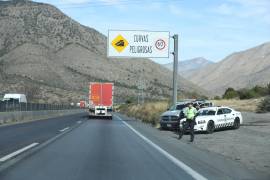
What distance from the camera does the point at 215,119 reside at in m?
31.5

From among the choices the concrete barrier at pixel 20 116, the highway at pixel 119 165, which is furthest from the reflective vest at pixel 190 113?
the concrete barrier at pixel 20 116

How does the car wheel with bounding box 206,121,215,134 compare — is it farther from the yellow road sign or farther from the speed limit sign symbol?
the yellow road sign

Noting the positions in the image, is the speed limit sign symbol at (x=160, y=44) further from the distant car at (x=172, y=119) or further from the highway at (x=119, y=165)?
the highway at (x=119, y=165)

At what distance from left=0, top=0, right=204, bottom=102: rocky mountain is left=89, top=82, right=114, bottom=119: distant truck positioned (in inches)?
1665

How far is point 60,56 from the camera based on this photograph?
371 feet

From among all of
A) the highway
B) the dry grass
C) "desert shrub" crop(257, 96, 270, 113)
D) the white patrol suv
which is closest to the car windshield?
the white patrol suv

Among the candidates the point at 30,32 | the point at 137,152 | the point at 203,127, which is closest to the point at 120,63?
the point at 30,32

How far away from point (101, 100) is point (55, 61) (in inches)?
2303

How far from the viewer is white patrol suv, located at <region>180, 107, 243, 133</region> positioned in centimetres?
3083

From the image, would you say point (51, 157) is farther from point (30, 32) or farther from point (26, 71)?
point (30, 32)

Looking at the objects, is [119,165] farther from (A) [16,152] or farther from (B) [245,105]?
(B) [245,105]

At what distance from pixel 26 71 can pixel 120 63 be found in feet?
105

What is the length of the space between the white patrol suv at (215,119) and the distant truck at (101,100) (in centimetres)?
2156

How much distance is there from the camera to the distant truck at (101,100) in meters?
53.3
